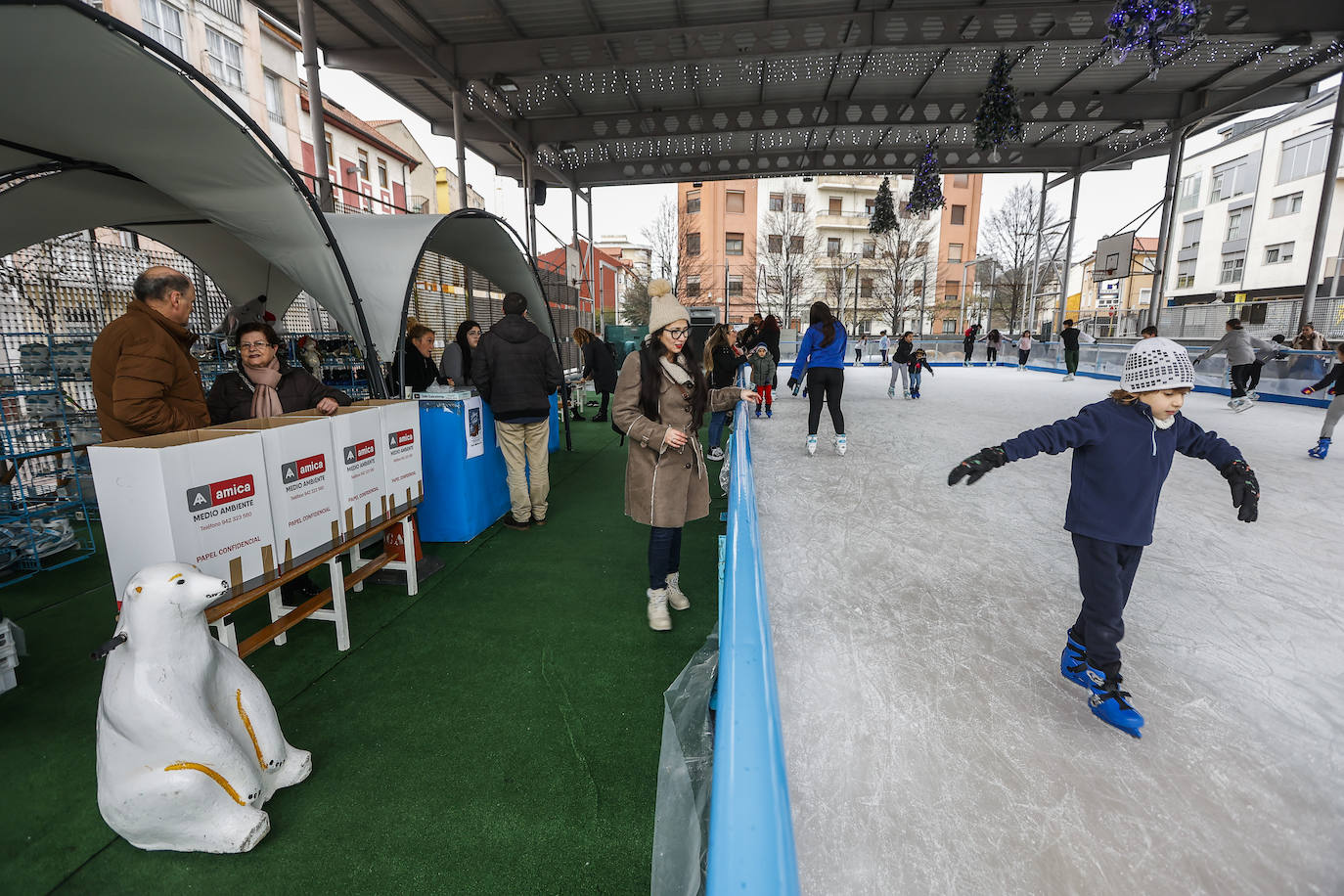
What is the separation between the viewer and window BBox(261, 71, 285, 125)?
2016cm

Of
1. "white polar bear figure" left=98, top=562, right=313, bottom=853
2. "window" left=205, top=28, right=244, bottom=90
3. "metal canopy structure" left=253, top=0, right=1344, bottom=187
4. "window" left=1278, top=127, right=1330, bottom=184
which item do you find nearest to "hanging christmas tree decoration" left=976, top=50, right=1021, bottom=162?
"metal canopy structure" left=253, top=0, right=1344, bottom=187

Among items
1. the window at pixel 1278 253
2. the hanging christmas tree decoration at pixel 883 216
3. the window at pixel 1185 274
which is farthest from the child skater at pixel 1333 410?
the window at pixel 1185 274

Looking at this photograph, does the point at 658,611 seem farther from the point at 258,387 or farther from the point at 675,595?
the point at 258,387

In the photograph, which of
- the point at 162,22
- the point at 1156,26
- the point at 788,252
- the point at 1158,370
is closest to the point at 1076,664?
the point at 1158,370

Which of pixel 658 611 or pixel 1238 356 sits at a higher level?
pixel 1238 356

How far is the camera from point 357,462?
2930 millimetres

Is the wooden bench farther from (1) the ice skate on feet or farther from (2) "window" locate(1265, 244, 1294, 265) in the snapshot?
(2) "window" locate(1265, 244, 1294, 265)

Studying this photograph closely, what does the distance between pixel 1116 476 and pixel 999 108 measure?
8600 millimetres

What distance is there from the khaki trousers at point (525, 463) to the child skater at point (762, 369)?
452cm

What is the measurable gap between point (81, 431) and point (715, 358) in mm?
6228

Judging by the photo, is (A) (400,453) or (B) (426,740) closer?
(B) (426,740)

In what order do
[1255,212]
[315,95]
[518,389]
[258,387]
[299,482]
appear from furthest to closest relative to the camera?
[1255,212] < [315,95] < [518,389] < [258,387] < [299,482]

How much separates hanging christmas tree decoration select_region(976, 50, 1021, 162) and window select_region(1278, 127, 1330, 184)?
33.2m

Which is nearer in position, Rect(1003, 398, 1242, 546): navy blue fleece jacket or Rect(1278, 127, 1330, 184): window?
Rect(1003, 398, 1242, 546): navy blue fleece jacket
